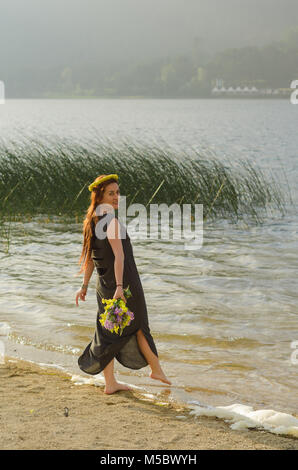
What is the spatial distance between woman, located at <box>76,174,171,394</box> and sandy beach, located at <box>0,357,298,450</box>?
0.26 m

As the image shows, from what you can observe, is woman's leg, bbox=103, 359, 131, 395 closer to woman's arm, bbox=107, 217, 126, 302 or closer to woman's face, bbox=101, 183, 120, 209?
woman's arm, bbox=107, 217, 126, 302

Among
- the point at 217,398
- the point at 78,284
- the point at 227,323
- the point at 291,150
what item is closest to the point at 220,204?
the point at 78,284

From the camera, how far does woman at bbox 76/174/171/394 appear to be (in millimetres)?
4293

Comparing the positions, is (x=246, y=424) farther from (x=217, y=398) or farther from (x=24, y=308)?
(x=24, y=308)

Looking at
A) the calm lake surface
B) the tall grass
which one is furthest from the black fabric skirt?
the tall grass

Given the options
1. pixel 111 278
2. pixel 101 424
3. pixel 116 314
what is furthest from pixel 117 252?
pixel 101 424

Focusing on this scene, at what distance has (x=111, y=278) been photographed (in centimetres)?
438

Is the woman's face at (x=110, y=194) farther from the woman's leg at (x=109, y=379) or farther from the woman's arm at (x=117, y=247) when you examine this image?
the woman's leg at (x=109, y=379)

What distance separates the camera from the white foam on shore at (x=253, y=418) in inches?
154

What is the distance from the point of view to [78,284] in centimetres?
844

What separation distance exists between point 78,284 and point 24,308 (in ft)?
4.14

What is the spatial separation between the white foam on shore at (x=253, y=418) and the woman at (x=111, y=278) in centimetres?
60

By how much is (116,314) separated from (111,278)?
26 centimetres

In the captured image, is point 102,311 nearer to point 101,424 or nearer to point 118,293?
point 118,293
